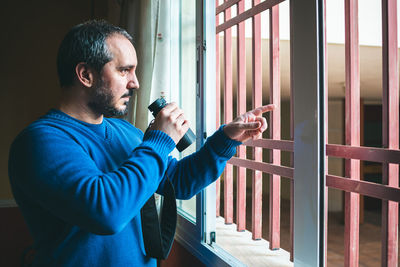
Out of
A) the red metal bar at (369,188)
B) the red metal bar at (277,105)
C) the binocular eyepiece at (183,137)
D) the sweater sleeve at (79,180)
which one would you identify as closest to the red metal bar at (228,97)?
the red metal bar at (277,105)

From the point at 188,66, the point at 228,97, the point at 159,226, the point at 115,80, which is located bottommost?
the point at 159,226

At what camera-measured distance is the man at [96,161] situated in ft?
2.04

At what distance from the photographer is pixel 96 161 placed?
30.1 inches

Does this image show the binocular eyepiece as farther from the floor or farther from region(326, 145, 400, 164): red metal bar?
the floor

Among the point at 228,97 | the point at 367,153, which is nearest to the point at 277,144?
the point at 367,153

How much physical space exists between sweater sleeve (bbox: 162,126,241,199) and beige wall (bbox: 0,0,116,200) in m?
2.15

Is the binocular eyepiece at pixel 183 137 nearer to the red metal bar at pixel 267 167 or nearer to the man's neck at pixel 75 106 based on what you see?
the man's neck at pixel 75 106

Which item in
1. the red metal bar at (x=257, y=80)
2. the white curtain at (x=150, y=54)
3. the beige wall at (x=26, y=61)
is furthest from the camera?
the beige wall at (x=26, y=61)

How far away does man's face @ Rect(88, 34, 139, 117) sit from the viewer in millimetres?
771

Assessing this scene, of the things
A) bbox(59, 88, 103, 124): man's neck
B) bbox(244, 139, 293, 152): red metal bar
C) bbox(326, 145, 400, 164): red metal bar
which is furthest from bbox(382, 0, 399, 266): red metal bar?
bbox(59, 88, 103, 124): man's neck

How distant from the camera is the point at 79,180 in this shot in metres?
0.62

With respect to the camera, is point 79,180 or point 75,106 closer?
point 79,180

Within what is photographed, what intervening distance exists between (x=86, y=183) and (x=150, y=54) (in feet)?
3.47

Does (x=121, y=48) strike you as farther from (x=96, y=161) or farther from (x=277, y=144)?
(x=277, y=144)
